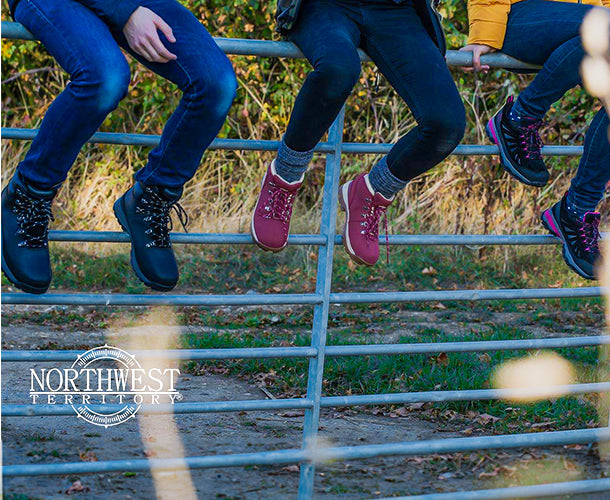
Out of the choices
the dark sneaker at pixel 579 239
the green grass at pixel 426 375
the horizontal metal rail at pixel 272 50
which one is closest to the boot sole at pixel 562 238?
the dark sneaker at pixel 579 239

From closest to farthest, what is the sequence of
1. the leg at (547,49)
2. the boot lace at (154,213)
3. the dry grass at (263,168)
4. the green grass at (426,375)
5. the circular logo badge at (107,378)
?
the boot lace at (154,213) → the leg at (547,49) → the circular logo badge at (107,378) → the green grass at (426,375) → the dry grass at (263,168)

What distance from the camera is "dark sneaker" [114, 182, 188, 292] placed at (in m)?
2.48

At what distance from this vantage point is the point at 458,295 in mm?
2844

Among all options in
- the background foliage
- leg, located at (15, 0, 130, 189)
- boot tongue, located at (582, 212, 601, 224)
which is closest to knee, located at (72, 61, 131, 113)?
leg, located at (15, 0, 130, 189)

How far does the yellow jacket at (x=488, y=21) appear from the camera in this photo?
294 cm

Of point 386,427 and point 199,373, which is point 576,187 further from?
point 199,373

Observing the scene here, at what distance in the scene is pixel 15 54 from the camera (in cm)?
782

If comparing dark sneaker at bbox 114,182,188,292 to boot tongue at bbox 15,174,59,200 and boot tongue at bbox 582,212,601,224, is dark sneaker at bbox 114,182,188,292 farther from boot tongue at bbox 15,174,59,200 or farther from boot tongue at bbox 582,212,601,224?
boot tongue at bbox 582,212,601,224

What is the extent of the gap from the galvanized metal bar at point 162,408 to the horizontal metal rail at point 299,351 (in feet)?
0.45

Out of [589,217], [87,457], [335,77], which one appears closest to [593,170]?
[589,217]

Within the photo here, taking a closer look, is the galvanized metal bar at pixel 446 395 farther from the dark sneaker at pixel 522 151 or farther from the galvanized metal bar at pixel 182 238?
the dark sneaker at pixel 522 151

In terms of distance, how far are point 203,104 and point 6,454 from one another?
5.21 feet

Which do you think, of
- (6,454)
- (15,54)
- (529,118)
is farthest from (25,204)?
(15,54)

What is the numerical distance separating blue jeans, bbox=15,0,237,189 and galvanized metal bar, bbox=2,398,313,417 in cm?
64
